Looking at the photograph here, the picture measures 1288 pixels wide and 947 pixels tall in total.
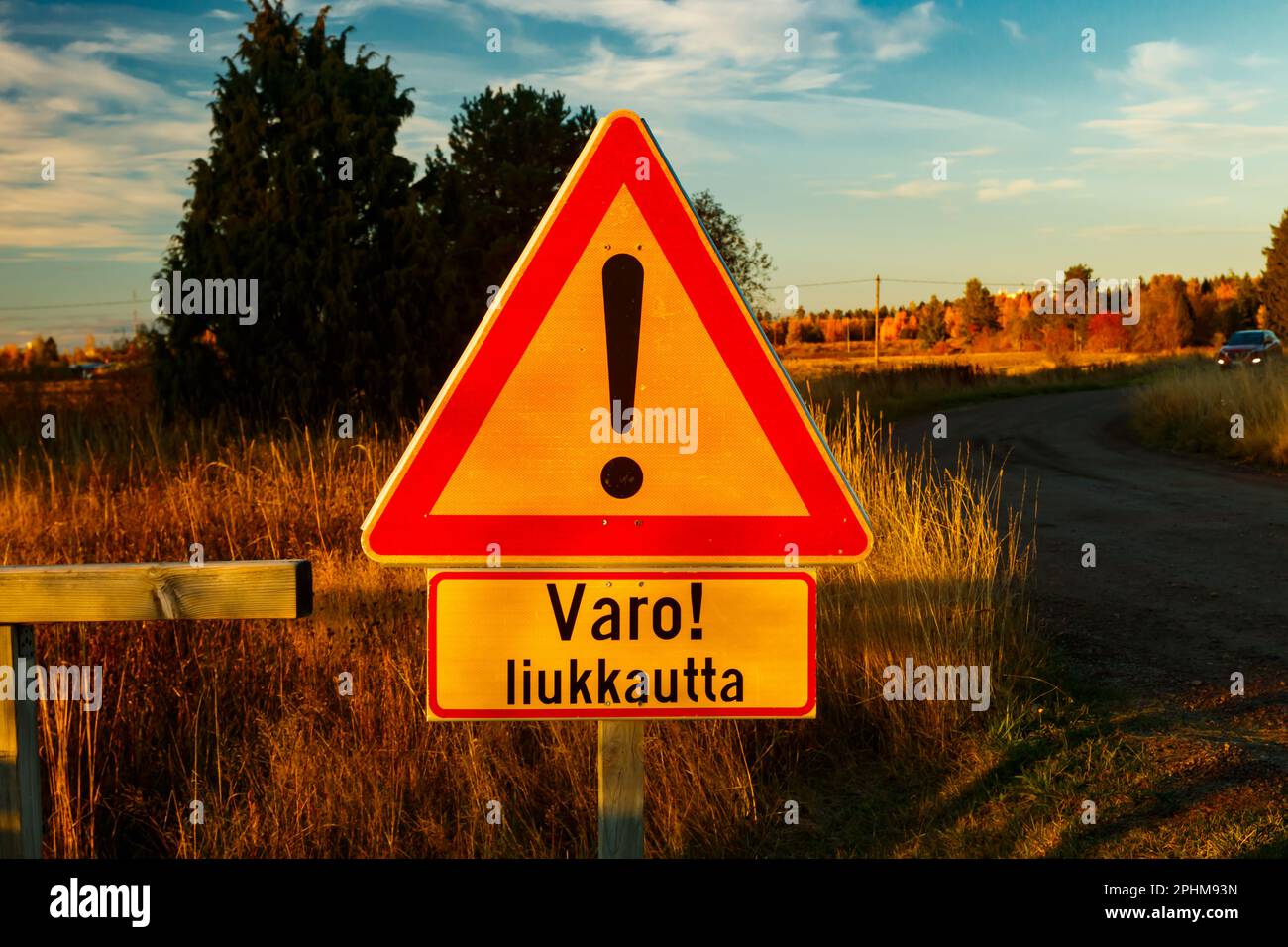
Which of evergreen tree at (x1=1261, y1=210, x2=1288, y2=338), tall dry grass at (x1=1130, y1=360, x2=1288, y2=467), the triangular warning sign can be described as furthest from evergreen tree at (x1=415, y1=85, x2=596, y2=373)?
evergreen tree at (x1=1261, y1=210, x2=1288, y2=338)

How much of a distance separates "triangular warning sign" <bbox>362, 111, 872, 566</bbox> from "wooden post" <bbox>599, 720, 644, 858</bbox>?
0.36m

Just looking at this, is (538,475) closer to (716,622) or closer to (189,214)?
(716,622)

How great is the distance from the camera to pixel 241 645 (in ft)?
15.8

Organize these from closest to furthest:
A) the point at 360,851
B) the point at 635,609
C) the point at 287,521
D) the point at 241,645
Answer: the point at 635,609 < the point at 360,851 < the point at 241,645 < the point at 287,521

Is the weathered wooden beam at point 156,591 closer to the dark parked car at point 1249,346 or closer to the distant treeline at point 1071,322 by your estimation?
the distant treeline at point 1071,322

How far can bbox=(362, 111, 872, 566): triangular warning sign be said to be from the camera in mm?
2189

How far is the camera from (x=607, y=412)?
2191mm

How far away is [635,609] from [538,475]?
1.08ft

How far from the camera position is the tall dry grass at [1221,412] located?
15.8 metres

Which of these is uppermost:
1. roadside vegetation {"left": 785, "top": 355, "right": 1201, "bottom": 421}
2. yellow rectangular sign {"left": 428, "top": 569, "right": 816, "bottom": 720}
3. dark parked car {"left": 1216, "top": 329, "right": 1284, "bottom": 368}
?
dark parked car {"left": 1216, "top": 329, "right": 1284, "bottom": 368}

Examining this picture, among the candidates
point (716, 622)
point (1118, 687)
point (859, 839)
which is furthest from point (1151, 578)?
point (716, 622)

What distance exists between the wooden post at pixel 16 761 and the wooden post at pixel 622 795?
1486 millimetres

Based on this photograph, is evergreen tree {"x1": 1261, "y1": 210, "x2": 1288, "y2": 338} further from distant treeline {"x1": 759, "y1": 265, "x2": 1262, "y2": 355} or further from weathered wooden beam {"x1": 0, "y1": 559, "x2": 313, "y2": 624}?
weathered wooden beam {"x1": 0, "y1": 559, "x2": 313, "y2": 624}

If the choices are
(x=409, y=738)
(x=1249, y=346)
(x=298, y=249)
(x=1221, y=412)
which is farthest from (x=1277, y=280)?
(x=409, y=738)
